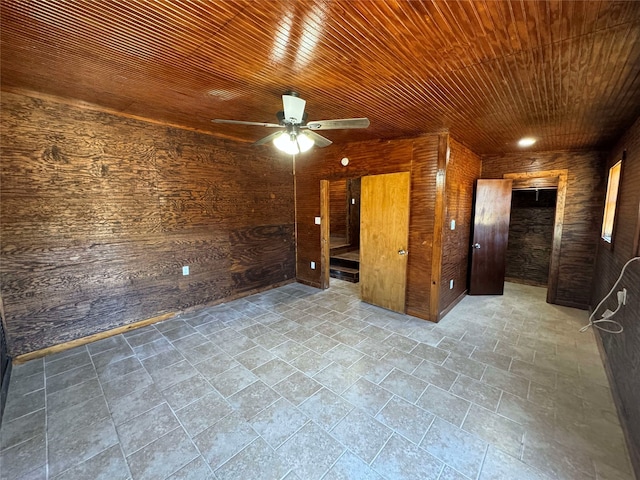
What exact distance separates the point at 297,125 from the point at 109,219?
239 centimetres

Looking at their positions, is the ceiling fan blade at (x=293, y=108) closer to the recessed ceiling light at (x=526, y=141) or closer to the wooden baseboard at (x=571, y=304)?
the recessed ceiling light at (x=526, y=141)

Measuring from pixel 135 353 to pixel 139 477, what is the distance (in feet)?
5.00

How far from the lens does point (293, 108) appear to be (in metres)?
2.06

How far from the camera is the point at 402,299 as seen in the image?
365 cm

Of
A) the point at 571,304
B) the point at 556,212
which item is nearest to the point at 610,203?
the point at 556,212

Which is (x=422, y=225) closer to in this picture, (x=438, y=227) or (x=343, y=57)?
(x=438, y=227)

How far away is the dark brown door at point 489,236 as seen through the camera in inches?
167

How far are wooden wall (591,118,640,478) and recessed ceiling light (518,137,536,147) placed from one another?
32.6 inches

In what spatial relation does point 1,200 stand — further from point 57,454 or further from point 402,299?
point 402,299

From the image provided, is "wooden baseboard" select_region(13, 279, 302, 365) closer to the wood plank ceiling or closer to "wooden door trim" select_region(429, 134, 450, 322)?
the wood plank ceiling

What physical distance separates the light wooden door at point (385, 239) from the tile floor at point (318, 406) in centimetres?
67

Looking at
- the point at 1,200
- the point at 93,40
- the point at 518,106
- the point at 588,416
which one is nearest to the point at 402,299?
the point at 588,416

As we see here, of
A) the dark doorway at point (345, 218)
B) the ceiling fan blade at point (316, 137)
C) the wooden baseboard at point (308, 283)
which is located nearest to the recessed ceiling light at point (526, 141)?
Answer: the ceiling fan blade at point (316, 137)

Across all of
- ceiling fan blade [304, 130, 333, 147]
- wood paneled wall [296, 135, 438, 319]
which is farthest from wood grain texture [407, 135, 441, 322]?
ceiling fan blade [304, 130, 333, 147]
